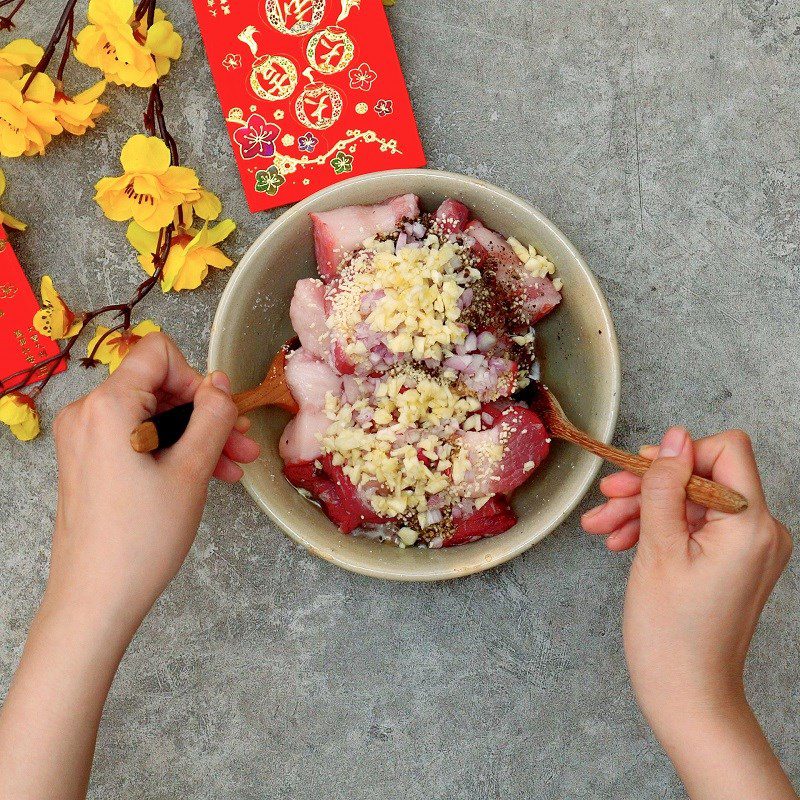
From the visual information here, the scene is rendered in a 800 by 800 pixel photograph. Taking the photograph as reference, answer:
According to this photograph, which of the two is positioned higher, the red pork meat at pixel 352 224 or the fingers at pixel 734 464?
the red pork meat at pixel 352 224

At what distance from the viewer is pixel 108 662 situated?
2.73 ft

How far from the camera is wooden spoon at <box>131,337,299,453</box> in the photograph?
793 mm

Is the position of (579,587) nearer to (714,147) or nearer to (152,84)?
(714,147)

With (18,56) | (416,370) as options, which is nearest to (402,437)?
(416,370)

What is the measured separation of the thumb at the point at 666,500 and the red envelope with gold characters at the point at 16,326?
0.90 metres

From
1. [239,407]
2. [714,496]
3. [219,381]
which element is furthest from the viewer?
[239,407]

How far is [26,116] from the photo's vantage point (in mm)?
1109

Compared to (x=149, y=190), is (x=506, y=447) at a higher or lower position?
lower

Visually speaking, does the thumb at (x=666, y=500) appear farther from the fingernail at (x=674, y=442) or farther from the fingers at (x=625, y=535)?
the fingers at (x=625, y=535)

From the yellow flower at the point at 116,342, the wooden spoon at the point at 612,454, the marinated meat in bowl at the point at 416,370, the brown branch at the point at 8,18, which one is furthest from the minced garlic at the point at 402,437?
the brown branch at the point at 8,18

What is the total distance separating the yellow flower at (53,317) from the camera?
115cm

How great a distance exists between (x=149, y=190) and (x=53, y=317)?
239 mm

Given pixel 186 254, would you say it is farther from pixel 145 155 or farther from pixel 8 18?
pixel 8 18

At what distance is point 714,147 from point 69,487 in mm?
1032
